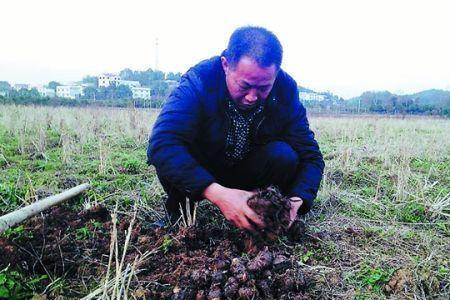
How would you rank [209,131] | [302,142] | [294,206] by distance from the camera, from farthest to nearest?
1. [302,142]
2. [209,131]
3. [294,206]

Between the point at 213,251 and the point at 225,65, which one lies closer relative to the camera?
the point at 213,251

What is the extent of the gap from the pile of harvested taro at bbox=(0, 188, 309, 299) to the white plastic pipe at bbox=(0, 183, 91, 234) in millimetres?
79

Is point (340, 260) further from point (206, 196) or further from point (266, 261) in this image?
point (206, 196)

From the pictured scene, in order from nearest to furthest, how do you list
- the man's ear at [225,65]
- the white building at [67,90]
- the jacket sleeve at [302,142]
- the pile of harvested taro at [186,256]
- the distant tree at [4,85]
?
1. the pile of harvested taro at [186,256]
2. the man's ear at [225,65]
3. the jacket sleeve at [302,142]
4. the distant tree at [4,85]
5. the white building at [67,90]

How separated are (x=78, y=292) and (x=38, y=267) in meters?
0.34

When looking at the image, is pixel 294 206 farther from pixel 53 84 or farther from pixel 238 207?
pixel 53 84

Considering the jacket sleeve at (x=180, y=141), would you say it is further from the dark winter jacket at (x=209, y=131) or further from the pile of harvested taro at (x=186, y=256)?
the pile of harvested taro at (x=186, y=256)

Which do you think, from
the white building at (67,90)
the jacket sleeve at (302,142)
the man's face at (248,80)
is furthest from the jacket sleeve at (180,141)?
the white building at (67,90)

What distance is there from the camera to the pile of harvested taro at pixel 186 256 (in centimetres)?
159

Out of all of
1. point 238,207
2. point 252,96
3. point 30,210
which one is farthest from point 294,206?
point 30,210

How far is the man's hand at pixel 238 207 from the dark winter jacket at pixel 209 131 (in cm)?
12

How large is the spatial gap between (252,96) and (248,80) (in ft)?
0.39

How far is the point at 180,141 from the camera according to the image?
2131mm

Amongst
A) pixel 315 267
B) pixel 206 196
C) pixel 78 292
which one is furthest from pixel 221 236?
pixel 78 292
